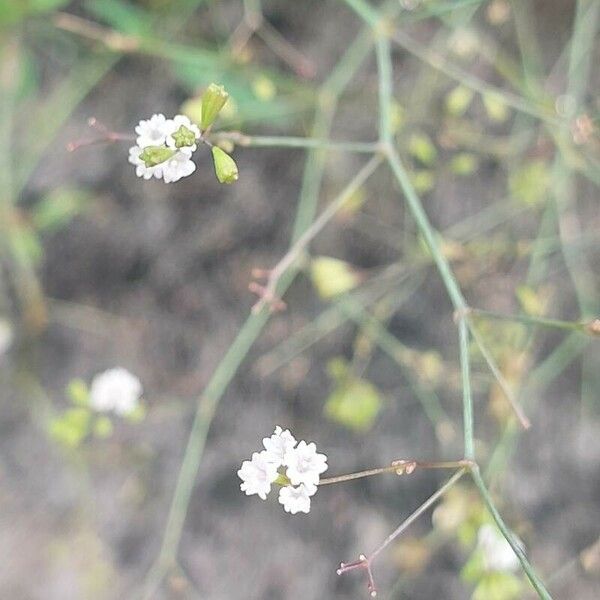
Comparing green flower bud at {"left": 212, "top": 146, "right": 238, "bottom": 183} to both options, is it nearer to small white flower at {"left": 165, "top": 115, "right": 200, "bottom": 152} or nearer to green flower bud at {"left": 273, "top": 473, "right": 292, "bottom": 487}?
small white flower at {"left": 165, "top": 115, "right": 200, "bottom": 152}

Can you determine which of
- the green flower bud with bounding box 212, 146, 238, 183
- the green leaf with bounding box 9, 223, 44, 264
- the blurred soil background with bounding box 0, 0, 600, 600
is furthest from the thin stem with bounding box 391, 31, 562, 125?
the green leaf with bounding box 9, 223, 44, 264

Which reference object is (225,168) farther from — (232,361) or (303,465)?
(232,361)

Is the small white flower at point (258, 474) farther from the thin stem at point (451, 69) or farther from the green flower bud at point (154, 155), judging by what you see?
the thin stem at point (451, 69)

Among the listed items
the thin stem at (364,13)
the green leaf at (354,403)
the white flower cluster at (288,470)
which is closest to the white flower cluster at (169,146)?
the white flower cluster at (288,470)

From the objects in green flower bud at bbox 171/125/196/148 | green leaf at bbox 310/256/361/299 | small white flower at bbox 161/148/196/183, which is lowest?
green leaf at bbox 310/256/361/299

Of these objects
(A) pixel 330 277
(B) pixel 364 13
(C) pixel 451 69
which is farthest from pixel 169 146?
(C) pixel 451 69

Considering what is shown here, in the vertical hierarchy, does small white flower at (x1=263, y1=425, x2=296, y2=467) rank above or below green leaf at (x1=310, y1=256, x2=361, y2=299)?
below

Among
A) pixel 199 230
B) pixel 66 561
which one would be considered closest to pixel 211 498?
pixel 66 561
